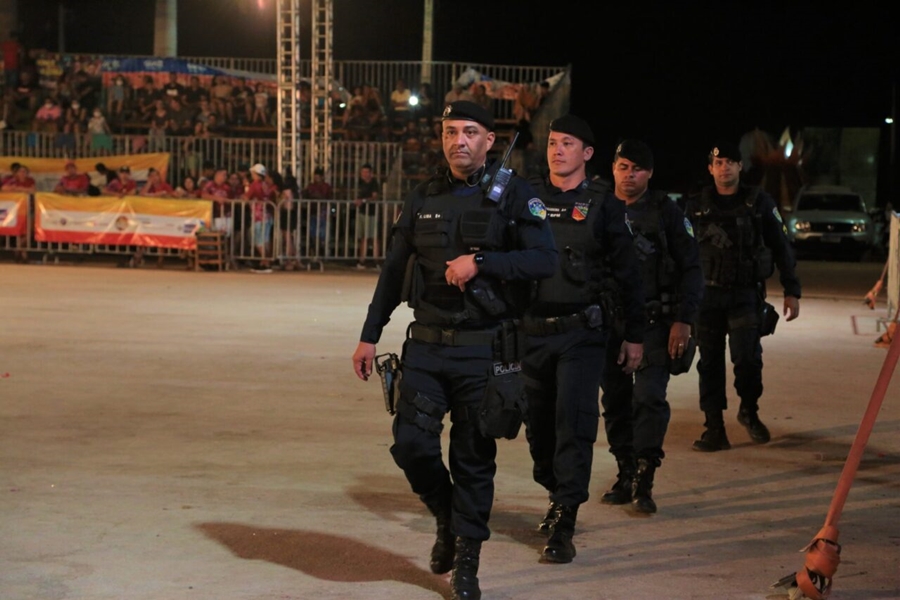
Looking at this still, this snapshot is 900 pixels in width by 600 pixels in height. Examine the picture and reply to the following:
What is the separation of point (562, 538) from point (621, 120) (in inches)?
1684

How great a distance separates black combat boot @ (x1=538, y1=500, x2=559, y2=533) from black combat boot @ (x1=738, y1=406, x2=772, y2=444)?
287cm

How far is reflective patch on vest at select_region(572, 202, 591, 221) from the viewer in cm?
578

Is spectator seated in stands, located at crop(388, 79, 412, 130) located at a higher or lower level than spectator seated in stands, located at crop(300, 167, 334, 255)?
higher

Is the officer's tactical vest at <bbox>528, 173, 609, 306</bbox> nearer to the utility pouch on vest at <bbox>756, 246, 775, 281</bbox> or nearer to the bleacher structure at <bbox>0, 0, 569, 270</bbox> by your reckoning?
the utility pouch on vest at <bbox>756, 246, 775, 281</bbox>

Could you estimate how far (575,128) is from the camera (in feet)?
19.3

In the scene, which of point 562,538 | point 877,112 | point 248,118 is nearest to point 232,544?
point 562,538

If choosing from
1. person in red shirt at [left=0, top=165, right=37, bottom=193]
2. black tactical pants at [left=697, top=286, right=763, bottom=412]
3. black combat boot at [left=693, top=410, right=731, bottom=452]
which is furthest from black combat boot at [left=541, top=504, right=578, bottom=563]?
person in red shirt at [left=0, top=165, right=37, bottom=193]

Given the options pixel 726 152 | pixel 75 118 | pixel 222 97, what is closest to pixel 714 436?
pixel 726 152

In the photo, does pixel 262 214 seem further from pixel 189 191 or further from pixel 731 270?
pixel 731 270

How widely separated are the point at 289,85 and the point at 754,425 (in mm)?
16829

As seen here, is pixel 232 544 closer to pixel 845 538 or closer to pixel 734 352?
pixel 845 538

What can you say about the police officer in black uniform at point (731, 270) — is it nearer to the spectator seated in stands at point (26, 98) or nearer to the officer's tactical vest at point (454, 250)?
the officer's tactical vest at point (454, 250)

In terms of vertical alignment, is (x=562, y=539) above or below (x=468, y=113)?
below

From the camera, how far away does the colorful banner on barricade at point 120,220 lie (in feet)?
72.2
